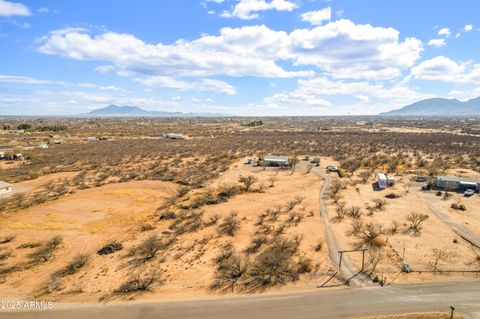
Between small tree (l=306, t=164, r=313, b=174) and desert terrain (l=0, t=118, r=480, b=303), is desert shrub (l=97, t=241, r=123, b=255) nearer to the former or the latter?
desert terrain (l=0, t=118, r=480, b=303)

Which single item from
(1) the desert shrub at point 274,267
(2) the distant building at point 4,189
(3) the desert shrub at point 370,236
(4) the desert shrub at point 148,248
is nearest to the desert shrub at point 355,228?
(3) the desert shrub at point 370,236

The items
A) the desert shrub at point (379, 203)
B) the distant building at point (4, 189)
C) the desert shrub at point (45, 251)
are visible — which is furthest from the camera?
the distant building at point (4, 189)

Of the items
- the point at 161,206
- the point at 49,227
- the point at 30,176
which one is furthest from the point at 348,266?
the point at 30,176

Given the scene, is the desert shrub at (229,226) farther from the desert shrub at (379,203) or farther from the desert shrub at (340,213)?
the desert shrub at (379,203)

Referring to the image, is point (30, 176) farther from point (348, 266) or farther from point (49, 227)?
point (348, 266)

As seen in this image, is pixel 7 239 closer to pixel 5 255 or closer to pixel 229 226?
pixel 5 255

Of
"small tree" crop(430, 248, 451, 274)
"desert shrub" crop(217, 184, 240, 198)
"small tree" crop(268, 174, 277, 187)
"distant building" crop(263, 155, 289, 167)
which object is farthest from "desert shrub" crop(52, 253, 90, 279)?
"distant building" crop(263, 155, 289, 167)
